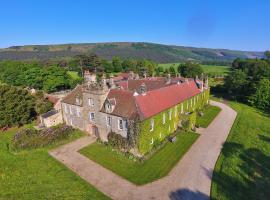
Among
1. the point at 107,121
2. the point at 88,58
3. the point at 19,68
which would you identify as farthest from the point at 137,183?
the point at 88,58

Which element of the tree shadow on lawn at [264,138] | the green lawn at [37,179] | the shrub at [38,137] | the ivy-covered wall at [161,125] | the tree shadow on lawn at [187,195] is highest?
the ivy-covered wall at [161,125]

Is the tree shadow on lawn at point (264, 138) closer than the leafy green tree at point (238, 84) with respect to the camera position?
Yes

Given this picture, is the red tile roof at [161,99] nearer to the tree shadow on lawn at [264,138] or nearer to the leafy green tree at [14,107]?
the tree shadow on lawn at [264,138]

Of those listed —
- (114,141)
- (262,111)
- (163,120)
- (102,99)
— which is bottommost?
(262,111)

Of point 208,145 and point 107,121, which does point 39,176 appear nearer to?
point 107,121

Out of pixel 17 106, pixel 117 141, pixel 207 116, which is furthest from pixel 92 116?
pixel 207 116

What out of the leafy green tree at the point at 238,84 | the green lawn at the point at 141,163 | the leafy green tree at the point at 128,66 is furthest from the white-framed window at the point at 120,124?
the leafy green tree at the point at 128,66

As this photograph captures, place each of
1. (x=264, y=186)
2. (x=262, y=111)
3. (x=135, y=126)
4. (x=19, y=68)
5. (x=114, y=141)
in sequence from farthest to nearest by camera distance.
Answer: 1. (x=19, y=68)
2. (x=262, y=111)
3. (x=114, y=141)
4. (x=135, y=126)
5. (x=264, y=186)
